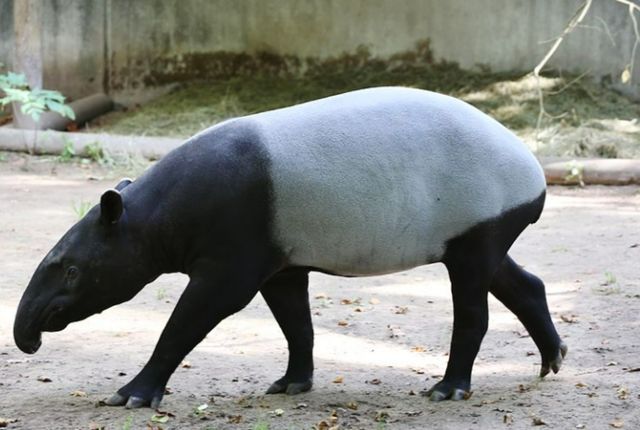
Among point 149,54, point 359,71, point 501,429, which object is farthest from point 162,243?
point 149,54

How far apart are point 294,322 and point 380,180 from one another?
822mm

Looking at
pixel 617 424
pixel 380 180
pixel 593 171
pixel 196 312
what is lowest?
pixel 593 171

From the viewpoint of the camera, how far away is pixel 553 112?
1265 cm

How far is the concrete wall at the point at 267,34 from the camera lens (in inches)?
538

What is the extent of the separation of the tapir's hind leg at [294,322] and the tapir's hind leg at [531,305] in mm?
861

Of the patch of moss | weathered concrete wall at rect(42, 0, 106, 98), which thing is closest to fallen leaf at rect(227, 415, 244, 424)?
the patch of moss

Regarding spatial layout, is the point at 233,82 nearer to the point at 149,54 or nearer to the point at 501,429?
the point at 149,54

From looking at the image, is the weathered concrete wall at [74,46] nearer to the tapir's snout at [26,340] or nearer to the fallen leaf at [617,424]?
the tapir's snout at [26,340]

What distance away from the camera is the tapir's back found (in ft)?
14.9

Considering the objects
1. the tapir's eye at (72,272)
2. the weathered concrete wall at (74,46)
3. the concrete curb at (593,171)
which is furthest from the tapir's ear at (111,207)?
the weathered concrete wall at (74,46)

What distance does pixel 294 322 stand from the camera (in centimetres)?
501

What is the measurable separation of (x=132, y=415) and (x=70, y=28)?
11.3m

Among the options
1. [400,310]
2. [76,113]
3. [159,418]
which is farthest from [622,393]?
[76,113]

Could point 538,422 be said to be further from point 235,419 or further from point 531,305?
point 235,419
